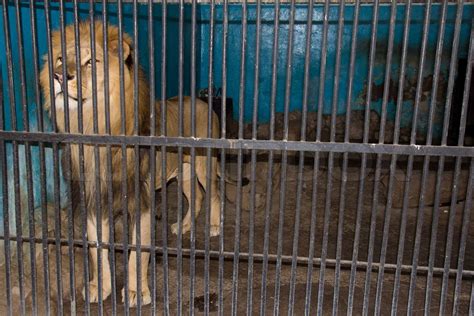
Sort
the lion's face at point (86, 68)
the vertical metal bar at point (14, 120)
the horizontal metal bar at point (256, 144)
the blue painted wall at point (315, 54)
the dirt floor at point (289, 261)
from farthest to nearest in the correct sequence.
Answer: the blue painted wall at point (315, 54)
the dirt floor at point (289, 261)
the lion's face at point (86, 68)
the vertical metal bar at point (14, 120)
the horizontal metal bar at point (256, 144)

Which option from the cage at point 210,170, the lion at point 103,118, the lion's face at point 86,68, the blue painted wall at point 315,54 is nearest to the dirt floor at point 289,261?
the cage at point 210,170

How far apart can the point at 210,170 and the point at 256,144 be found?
267mm

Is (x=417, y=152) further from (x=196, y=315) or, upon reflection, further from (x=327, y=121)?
(x=327, y=121)

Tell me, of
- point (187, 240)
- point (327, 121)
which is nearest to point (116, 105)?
point (187, 240)

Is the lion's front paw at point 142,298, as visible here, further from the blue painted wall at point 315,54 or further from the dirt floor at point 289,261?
the blue painted wall at point 315,54

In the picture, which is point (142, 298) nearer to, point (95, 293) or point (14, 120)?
point (95, 293)

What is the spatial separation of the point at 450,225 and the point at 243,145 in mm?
897

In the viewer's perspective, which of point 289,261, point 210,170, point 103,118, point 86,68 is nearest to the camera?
point 210,170

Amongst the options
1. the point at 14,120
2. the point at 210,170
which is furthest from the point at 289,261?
the point at 14,120

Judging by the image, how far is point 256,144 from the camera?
2148 millimetres

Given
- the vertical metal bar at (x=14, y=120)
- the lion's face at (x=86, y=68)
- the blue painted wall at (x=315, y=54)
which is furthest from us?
the blue painted wall at (x=315, y=54)

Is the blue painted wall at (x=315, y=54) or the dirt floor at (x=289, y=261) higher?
the blue painted wall at (x=315, y=54)

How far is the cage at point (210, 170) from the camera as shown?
6.95 feet

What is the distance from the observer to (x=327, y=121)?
8141 mm
